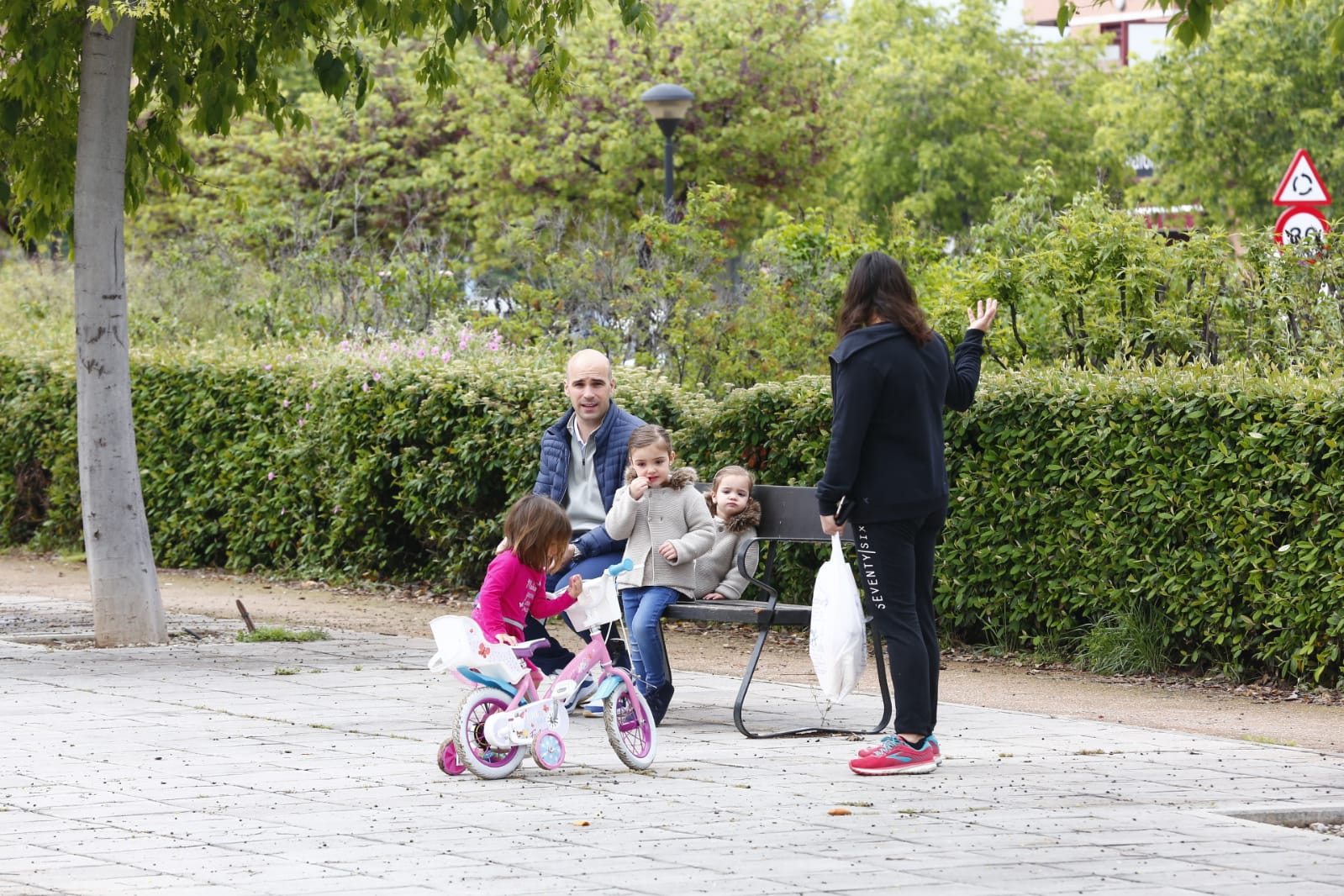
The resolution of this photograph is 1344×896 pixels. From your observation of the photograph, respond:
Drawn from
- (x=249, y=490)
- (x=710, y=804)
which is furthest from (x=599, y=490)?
(x=249, y=490)

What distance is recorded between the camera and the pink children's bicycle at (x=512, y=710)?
6465 mm

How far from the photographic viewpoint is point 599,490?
322 inches

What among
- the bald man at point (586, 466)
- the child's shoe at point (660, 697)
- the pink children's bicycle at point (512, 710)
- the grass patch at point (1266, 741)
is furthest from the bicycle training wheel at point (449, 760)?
the grass patch at point (1266, 741)

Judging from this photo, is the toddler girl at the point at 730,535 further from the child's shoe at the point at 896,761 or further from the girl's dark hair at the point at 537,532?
the child's shoe at the point at 896,761

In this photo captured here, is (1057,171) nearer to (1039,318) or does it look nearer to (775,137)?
(775,137)

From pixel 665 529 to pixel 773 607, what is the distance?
0.57m

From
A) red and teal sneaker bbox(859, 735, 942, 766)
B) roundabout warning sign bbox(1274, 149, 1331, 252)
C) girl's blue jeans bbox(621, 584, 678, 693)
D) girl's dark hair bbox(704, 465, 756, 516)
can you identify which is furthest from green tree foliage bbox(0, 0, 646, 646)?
roundabout warning sign bbox(1274, 149, 1331, 252)

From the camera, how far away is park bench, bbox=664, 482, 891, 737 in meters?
7.65

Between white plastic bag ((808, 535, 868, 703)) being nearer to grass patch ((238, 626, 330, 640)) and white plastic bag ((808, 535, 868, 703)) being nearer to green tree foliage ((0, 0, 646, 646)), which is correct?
green tree foliage ((0, 0, 646, 646))

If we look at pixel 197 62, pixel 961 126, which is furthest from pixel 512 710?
pixel 961 126

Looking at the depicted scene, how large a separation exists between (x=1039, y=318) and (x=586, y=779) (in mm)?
6304

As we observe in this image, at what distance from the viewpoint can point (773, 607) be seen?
25.7 feet

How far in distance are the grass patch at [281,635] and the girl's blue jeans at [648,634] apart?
10.8ft

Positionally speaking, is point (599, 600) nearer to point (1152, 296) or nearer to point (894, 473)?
point (894, 473)
